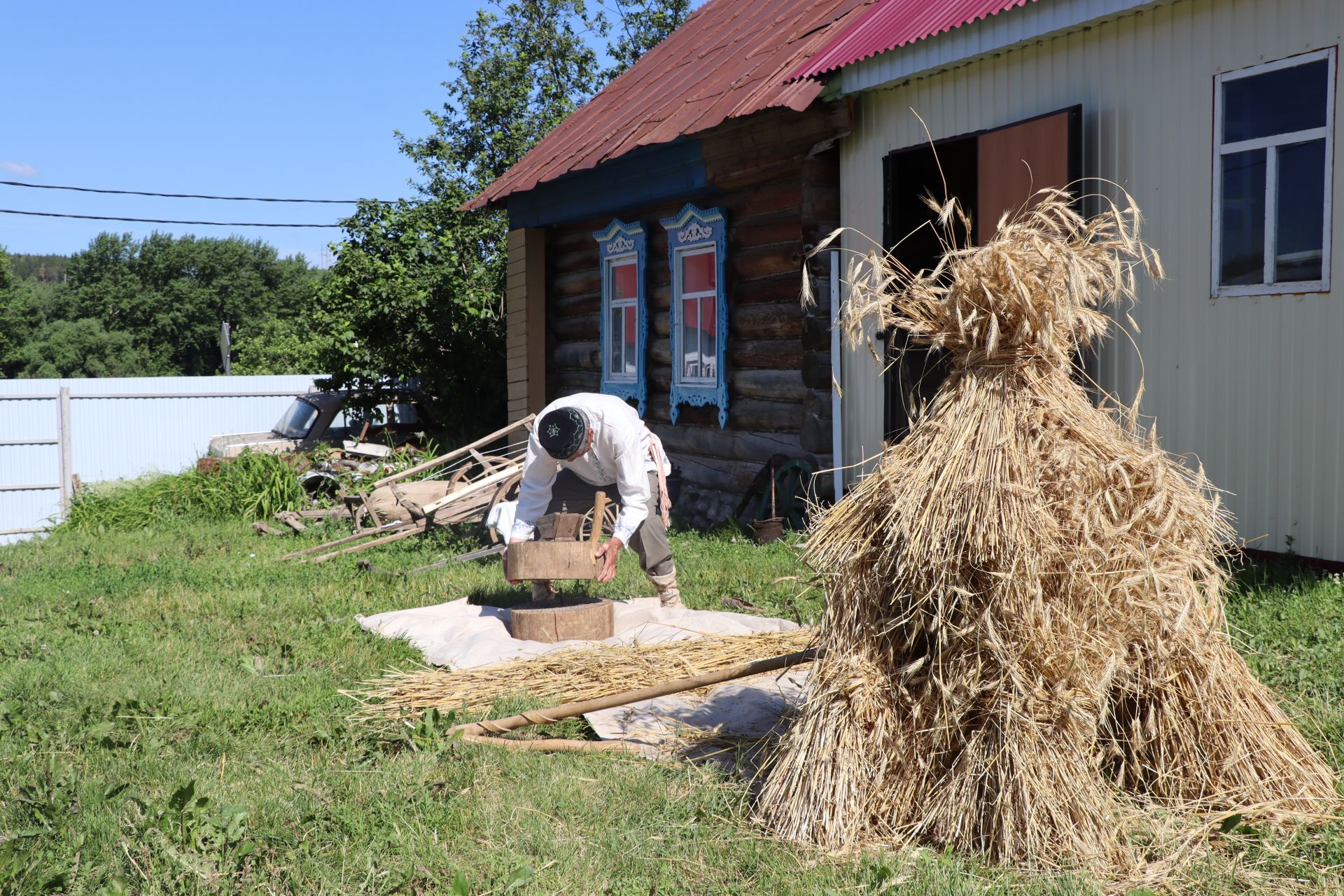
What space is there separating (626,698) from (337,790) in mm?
1050

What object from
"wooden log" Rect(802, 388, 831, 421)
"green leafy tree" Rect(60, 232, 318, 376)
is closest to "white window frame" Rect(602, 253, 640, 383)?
"wooden log" Rect(802, 388, 831, 421)

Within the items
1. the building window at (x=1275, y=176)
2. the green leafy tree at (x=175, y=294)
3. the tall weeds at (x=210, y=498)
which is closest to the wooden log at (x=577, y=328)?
the tall weeds at (x=210, y=498)

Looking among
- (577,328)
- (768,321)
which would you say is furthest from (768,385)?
(577,328)

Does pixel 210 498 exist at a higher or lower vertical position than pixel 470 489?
lower

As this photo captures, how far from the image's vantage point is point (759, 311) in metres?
10.4

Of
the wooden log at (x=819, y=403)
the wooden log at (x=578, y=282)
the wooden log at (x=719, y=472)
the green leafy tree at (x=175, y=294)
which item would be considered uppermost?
the green leafy tree at (x=175, y=294)

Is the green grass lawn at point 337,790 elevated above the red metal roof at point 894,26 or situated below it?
below

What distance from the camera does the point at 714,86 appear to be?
1041cm

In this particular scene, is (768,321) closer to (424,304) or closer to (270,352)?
(424,304)

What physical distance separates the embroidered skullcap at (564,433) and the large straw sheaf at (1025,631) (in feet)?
8.91

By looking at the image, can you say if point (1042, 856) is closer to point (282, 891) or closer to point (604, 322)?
point (282, 891)

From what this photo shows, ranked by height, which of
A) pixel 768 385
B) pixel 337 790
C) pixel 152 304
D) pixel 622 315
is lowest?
pixel 337 790

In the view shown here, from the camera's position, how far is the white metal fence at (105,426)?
13984mm

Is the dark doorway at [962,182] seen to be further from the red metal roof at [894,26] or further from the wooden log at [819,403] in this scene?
the red metal roof at [894,26]
